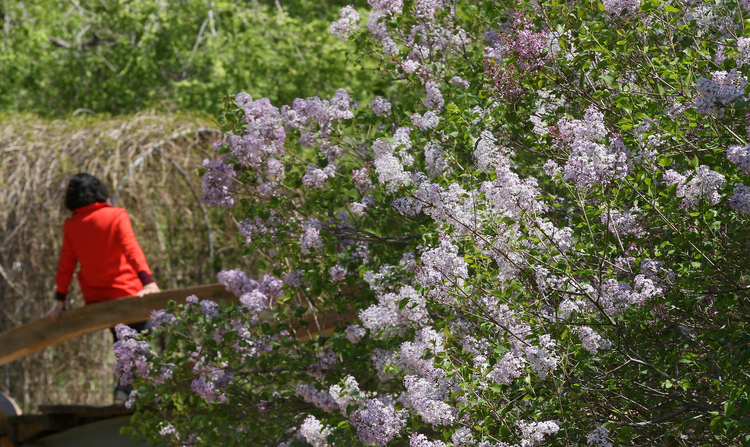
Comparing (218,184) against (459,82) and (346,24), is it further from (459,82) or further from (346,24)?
(459,82)

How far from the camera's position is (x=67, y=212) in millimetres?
6273

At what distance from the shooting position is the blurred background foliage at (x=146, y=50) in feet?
34.3

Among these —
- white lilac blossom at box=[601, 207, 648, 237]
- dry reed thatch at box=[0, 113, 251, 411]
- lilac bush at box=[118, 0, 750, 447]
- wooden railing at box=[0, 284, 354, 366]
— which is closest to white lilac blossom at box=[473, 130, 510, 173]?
lilac bush at box=[118, 0, 750, 447]

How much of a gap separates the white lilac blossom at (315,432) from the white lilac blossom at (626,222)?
3.79 feet

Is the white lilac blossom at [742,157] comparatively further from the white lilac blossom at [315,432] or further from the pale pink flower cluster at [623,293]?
the white lilac blossom at [315,432]

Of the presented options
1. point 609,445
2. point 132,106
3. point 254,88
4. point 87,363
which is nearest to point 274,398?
point 609,445

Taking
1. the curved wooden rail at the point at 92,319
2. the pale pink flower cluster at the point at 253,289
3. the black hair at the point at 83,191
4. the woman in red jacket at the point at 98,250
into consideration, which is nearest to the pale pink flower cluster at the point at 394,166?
the pale pink flower cluster at the point at 253,289

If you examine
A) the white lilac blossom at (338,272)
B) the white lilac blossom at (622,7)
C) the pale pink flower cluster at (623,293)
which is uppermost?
the white lilac blossom at (622,7)

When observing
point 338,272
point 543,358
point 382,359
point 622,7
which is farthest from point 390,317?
point 622,7

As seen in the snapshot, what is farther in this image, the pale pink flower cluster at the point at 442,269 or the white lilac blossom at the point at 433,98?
the white lilac blossom at the point at 433,98

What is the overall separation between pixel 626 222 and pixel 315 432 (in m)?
1.21

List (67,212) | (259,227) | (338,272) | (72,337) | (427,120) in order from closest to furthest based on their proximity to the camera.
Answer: (427,120) → (338,272) → (259,227) → (72,337) → (67,212)

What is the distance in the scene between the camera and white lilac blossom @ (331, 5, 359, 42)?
132 inches

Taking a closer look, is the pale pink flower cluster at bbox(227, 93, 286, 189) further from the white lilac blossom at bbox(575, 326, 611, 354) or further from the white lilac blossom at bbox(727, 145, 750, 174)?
the white lilac blossom at bbox(727, 145, 750, 174)
